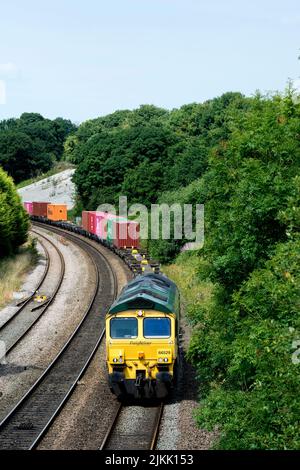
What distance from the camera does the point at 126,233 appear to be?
4850cm

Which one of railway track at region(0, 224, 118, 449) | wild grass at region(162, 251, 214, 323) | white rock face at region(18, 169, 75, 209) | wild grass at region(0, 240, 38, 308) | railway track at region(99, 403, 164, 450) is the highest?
white rock face at region(18, 169, 75, 209)

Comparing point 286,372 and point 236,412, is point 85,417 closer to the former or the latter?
point 236,412

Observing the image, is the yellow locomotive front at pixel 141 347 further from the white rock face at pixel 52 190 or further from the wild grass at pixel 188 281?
the white rock face at pixel 52 190

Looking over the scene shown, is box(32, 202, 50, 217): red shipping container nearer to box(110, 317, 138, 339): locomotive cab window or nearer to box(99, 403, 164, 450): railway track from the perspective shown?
box(110, 317, 138, 339): locomotive cab window

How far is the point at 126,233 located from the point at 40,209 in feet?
125

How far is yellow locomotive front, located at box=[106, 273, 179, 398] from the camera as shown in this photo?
17.5 m

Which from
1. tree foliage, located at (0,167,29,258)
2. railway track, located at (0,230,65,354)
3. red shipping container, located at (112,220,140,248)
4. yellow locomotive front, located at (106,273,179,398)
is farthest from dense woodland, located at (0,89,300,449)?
red shipping container, located at (112,220,140,248)

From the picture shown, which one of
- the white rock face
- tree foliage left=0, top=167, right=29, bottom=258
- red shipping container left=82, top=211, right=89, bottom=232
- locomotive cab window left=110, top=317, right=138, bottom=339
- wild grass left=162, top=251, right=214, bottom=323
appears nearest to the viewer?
locomotive cab window left=110, top=317, right=138, bottom=339

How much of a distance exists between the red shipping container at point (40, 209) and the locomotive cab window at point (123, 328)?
66.4 m

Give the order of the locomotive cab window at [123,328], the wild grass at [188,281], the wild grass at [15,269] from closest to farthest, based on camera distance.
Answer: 1. the locomotive cab window at [123,328]
2. the wild grass at [188,281]
3. the wild grass at [15,269]

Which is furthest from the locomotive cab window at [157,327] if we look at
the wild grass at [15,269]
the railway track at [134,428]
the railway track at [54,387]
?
the wild grass at [15,269]

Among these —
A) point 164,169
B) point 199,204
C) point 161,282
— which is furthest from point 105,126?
point 161,282

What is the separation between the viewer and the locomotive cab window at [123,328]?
17.7 m

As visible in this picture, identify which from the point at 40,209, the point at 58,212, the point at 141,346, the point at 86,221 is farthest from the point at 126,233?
A: the point at 40,209
